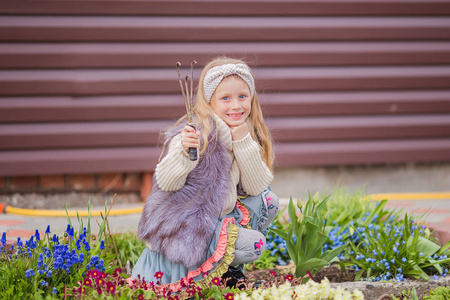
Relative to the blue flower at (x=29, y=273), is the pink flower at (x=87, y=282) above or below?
below

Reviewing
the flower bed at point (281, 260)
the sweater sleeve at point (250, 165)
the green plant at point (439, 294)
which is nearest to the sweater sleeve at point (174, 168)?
the sweater sleeve at point (250, 165)

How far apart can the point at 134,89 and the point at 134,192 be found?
0.99 metres

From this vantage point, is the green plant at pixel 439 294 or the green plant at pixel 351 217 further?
the green plant at pixel 351 217

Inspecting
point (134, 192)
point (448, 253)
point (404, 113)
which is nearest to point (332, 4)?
point (404, 113)

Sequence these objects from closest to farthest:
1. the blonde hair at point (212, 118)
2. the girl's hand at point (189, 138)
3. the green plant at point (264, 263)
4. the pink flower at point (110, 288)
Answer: the pink flower at point (110, 288), the girl's hand at point (189, 138), the blonde hair at point (212, 118), the green plant at point (264, 263)

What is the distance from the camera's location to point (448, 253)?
9.59 ft

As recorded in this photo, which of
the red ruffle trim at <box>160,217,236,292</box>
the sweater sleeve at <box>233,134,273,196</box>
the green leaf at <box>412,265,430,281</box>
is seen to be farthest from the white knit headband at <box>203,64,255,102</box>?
the green leaf at <box>412,265,430,281</box>

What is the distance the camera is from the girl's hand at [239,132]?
249 cm

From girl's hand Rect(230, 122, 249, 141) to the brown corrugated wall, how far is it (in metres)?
2.43

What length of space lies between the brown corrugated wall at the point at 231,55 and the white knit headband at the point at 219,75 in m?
2.33

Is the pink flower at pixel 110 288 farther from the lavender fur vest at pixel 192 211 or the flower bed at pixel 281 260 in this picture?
the lavender fur vest at pixel 192 211

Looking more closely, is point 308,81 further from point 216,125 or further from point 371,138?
point 216,125

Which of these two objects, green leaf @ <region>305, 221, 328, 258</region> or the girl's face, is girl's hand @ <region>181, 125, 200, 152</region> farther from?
green leaf @ <region>305, 221, 328, 258</region>

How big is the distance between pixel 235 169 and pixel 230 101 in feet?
1.06
